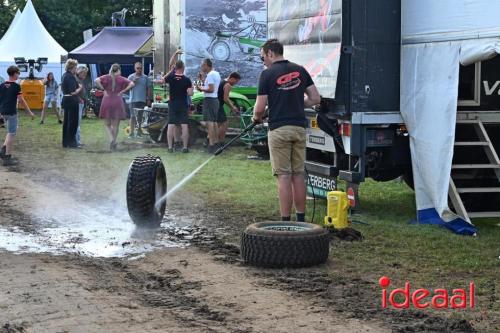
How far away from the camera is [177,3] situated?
66.6 feet

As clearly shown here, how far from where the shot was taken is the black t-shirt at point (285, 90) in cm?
879

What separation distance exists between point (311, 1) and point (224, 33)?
33.3 ft

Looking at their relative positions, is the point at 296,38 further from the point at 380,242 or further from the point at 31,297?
the point at 31,297

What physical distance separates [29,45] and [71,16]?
1435 centimetres

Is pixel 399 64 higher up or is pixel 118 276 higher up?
pixel 399 64

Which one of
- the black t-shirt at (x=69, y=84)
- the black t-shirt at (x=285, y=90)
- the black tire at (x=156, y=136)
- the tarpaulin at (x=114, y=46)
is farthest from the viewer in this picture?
the tarpaulin at (x=114, y=46)

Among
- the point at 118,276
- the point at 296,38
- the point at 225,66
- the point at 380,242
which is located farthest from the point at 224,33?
the point at 118,276

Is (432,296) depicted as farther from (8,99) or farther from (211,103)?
(211,103)

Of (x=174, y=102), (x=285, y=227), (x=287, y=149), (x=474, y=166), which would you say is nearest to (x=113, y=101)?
(x=174, y=102)

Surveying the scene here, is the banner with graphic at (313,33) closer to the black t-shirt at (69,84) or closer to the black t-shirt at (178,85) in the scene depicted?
the black t-shirt at (178,85)

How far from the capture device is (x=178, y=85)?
17.5 meters

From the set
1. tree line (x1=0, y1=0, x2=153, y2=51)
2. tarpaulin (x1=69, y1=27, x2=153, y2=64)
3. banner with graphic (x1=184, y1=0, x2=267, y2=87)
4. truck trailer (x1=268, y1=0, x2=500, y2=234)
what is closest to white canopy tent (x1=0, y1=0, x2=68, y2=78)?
tarpaulin (x1=69, y1=27, x2=153, y2=64)

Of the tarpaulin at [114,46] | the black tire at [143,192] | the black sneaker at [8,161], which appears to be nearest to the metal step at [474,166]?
the black tire at [143,192]

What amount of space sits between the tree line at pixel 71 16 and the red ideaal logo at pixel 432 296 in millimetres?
44940
